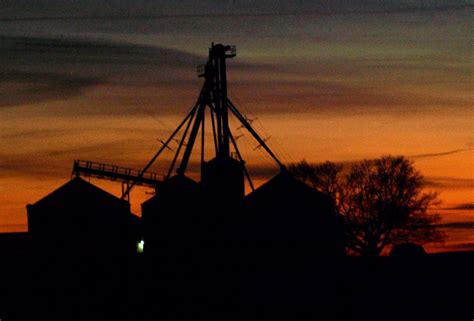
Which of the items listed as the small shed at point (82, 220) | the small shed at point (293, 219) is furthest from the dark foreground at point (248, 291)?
the small shed at point (82, 220)

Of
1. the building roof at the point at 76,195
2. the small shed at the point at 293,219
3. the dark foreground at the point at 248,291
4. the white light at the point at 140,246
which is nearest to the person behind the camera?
the dark foreground at the point at 248,291

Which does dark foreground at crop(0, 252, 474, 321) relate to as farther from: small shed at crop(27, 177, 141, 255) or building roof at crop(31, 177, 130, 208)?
building roof at crop(31, 177, 130, 208)

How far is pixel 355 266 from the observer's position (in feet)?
143

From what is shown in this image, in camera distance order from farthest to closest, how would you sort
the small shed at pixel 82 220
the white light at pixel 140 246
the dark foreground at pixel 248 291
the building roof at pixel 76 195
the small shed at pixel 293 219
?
the building roof at pixel 76 195
the white light at pixel 140 246
the small shed at pixel 82 220
the small shed at pixel 293 219
the dark foreground at pixel 248 291

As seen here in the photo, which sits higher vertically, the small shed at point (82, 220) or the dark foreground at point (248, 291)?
the small shed at point (82, 220)

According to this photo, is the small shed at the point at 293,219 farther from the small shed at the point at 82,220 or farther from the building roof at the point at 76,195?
the building roof at the point at 76,195

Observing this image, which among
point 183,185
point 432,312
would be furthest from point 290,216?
point 432,312

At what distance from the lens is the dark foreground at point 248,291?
34312 mm

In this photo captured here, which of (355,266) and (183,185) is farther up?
(183,185)

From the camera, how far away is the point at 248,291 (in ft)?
128

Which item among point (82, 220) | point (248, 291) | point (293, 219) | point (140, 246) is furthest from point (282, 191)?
point (248, 291)

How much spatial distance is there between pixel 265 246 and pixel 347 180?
873 inches

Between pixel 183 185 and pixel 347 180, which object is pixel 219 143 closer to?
pixel 183 185

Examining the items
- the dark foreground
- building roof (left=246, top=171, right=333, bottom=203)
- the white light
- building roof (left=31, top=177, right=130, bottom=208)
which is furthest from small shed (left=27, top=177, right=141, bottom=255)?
the dark foreground
